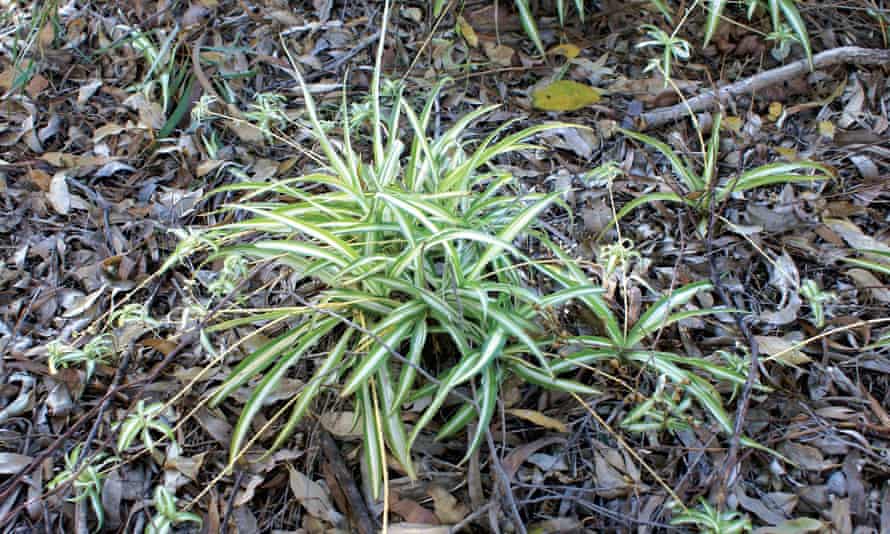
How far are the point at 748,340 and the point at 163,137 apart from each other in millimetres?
2022

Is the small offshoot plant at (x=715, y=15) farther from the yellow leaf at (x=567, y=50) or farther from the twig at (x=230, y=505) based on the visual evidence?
the twig at (x=230, y=505)

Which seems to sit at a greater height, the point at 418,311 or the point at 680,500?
the point at 418,311

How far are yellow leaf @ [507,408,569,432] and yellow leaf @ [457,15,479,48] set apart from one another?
1532mm

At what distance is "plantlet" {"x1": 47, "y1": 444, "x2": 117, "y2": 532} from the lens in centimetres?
154

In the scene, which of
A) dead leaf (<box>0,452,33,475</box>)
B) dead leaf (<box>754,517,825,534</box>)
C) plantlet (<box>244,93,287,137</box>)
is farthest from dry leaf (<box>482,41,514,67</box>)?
dead leaf (<box>0,452,33,475</box>)

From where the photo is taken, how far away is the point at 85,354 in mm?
1777

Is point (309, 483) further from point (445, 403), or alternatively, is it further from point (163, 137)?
point (163, 137)

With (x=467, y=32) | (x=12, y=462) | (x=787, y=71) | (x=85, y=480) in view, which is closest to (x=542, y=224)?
(x=467, y=32)

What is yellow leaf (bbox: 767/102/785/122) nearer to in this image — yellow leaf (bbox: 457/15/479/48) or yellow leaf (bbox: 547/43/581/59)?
yellow leaf (bbox: 547/43/581/59)

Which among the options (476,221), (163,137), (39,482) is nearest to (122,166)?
(163,137)

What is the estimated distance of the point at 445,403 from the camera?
1.74m

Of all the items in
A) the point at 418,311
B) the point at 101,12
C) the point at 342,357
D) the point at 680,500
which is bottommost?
the point at 680,500

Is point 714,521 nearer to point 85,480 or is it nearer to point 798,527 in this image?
point 798,527

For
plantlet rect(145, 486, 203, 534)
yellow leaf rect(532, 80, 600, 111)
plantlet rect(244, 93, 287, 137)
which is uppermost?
plantlet rect(244, 93, 287, 137)
